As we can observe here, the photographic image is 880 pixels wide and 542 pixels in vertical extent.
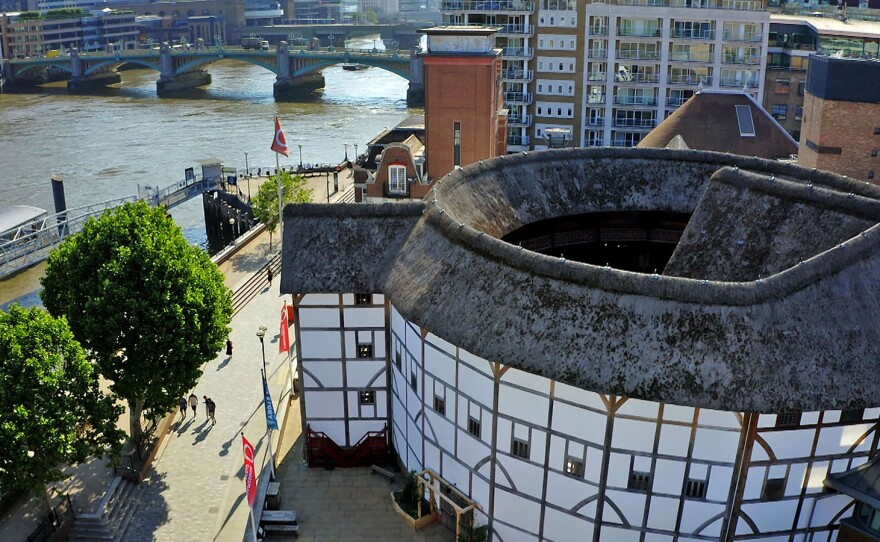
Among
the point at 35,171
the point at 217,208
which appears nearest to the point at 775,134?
the point at 217,208

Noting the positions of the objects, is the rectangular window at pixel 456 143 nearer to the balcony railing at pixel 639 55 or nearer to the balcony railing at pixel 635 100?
the balcony railing at pixel 635 100

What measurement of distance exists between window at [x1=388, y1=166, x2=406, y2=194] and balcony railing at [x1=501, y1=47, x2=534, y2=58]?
33.7 m

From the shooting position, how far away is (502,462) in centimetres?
2817

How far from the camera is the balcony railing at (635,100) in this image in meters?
92.2

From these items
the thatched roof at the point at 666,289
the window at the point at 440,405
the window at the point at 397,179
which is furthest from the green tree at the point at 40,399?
the window at the point at 397,179

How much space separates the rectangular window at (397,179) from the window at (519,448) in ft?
131

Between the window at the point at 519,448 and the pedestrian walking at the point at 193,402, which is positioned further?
the pedestrian walking at the point at 193,402

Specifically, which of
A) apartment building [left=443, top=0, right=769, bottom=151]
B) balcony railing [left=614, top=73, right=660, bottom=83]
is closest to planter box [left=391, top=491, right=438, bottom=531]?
apartment building [left=443, top=0, right=769, bottom=151]

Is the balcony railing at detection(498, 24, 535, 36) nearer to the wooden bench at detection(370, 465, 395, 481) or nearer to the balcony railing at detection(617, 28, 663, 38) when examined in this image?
the balcony railing at detection(617, 28, 663, 38)

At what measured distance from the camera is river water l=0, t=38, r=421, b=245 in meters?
95.2

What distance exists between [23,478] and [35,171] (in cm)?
7788

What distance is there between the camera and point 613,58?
91500 millimetres

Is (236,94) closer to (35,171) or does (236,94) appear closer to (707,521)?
(35,171)

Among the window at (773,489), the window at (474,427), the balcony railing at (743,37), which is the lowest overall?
the window at (773,489)
